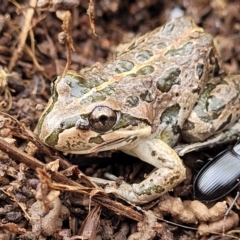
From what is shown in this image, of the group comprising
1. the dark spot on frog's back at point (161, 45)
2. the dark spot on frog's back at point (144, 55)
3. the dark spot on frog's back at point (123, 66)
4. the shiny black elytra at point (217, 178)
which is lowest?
the shiny black elytra at point (217, 178)

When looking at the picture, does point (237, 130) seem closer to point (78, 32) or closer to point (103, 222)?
point (103, 222)

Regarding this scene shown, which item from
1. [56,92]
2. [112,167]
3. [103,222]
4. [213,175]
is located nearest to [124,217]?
[103,222]

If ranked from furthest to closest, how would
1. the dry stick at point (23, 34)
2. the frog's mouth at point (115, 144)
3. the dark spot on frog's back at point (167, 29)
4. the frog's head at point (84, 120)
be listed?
the dry stick at point (23, 34)
the dark spot on frog's back at point (167, 29)
the frog's mouth at point (115, 144)
the frog's head at point (84, 120)

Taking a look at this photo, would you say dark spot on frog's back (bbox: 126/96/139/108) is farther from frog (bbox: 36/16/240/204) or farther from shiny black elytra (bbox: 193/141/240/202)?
shiny black elytra (bbox: 193/141/240/202)

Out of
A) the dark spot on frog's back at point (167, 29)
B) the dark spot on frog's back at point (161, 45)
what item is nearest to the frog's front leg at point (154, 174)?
the dark spot on frog's back at point (161, 45)

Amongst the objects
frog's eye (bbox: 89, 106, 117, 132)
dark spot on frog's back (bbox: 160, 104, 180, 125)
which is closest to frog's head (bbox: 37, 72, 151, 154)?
frog's eye (bbox: 89, 106, 117, 132)

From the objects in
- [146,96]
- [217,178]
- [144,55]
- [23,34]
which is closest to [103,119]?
[146,96]

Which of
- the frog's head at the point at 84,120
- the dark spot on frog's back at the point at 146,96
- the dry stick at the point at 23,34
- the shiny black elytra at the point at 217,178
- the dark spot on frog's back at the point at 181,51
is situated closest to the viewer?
the frog's head at the point at 84,120

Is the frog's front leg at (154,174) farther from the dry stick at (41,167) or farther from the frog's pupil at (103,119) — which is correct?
the frog's pupil at (103,119)
